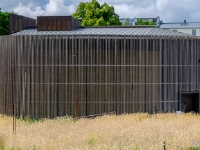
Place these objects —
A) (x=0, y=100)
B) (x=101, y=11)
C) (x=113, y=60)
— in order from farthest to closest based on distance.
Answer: (x=101, y=11) → (x=0, y=100) → (x=113, y=60)

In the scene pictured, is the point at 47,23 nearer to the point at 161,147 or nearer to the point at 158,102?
the point at 158,102

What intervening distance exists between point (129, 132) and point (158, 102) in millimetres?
7489

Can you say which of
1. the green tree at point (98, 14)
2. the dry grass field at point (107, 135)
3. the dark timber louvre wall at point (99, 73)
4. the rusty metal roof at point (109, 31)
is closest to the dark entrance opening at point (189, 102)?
the dark timber louvre wall at point (99, 73)

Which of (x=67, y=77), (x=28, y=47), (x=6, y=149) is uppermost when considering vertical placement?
(x=28, y=47)

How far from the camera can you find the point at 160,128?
17016 mm

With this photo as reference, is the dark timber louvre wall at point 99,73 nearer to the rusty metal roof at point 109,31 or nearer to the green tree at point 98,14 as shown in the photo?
the rusty metal roof at point 109,31

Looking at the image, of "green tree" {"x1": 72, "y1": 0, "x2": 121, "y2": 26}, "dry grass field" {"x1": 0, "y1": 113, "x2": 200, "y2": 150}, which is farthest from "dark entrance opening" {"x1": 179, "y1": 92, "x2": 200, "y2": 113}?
"green tree" {"x1": 72, "y1": 0, "x2": 121, "y2": 26}

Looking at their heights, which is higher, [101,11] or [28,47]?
[101,11]

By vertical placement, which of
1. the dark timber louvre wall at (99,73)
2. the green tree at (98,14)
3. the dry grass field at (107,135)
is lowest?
the dry grass field at (107,135)

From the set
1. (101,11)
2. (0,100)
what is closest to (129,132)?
(0,100)

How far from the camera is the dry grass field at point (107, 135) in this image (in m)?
13.6

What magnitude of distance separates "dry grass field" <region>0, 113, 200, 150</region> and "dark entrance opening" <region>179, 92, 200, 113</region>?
3348 mm

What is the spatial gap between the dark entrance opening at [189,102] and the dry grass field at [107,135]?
335cm

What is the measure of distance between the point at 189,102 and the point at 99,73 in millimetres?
5613
